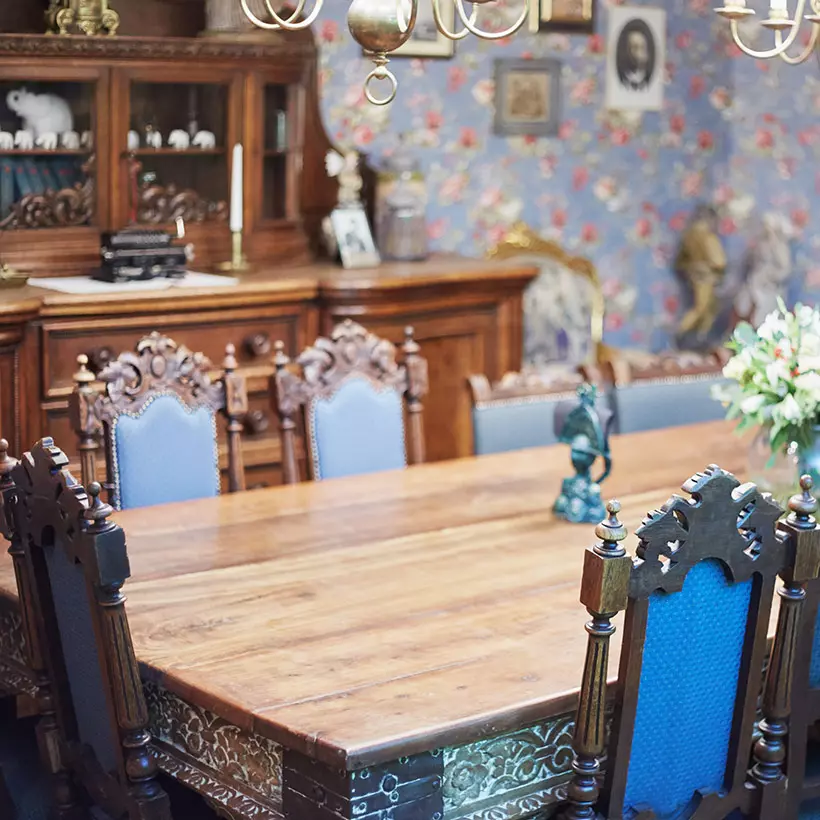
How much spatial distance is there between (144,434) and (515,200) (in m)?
2.91

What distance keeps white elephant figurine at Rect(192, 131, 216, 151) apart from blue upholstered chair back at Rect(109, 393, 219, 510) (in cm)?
145

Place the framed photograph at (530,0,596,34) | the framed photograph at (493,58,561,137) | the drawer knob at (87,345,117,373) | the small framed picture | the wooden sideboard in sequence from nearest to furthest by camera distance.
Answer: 1. the wooden sideboard
2. the drawer knob at (87,345,117,373)
3. the small framed picture
4. the framed photograph at (493,58,561,137)
5. the framed photograph at (530,0,596,34)

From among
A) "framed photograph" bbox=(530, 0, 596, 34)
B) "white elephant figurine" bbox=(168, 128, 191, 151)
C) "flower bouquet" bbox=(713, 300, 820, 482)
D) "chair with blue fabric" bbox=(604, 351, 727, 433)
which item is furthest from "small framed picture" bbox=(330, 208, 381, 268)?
"flower bouquet" bbox=(713, 300, 820, 482)

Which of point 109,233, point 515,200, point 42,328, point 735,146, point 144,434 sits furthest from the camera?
point 735,146

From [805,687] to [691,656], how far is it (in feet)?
1.04

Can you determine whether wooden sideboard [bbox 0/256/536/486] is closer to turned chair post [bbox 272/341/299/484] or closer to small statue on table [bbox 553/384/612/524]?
turned chair post [bbox 272/341/299/484]

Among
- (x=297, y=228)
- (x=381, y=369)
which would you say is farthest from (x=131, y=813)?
(x=297, y=228)

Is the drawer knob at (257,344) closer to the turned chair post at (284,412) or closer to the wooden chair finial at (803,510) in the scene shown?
the turned chair post at (284,412)

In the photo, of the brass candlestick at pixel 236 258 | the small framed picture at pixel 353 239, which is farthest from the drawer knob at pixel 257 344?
the small framed picture at pixel 353 239

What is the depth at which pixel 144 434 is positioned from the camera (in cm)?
331

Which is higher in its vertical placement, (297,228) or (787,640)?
(297,228)

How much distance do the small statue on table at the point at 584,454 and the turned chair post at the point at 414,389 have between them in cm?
71

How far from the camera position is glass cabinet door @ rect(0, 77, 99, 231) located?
14.0 feet

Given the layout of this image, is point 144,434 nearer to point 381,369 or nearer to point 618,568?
point 381,369
